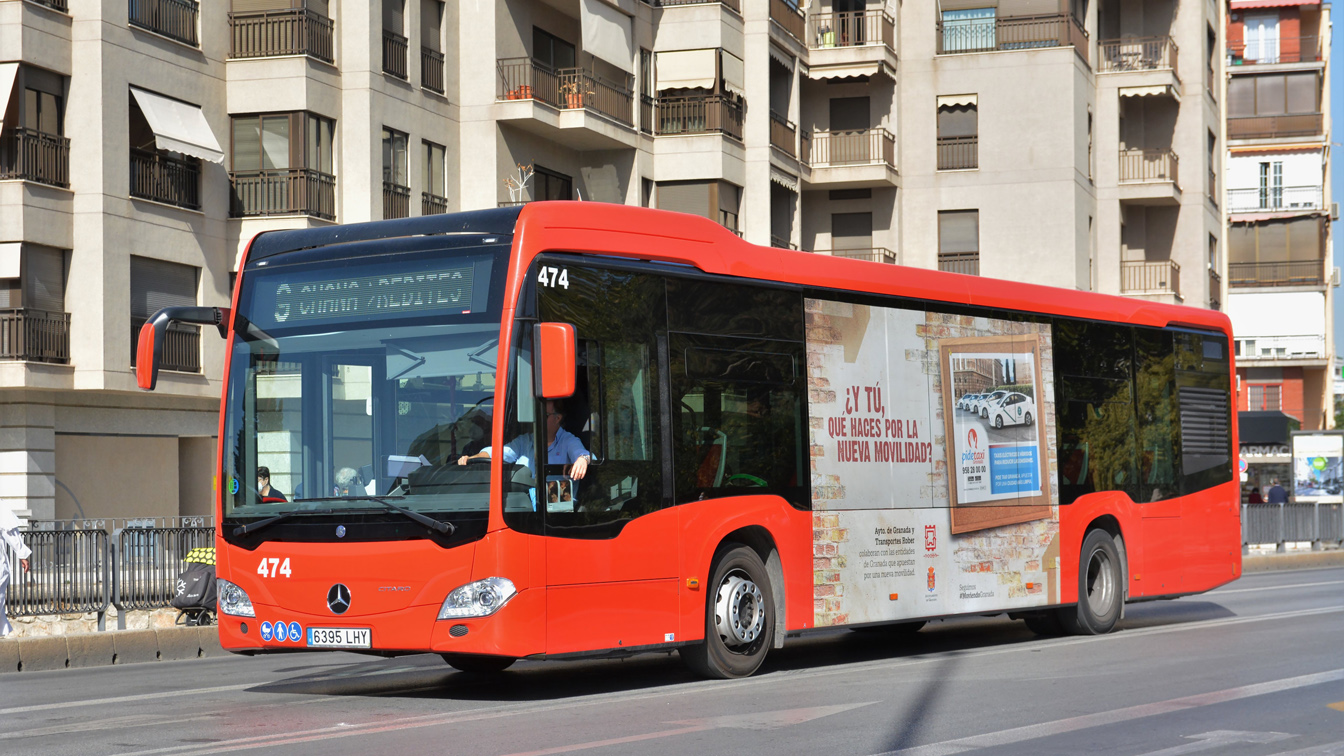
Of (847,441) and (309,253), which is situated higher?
(309,253)

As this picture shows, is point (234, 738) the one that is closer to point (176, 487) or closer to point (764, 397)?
point (764, 397)

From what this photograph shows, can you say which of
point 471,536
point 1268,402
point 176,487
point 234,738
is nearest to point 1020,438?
point 471,536

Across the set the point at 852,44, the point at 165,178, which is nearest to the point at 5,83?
the point at 165,178

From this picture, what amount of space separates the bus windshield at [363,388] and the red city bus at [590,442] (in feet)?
0.06

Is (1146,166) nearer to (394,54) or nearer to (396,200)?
(394,54)

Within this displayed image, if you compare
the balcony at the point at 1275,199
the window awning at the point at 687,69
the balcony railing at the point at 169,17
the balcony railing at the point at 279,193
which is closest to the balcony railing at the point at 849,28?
the window awning at the point at 687,69

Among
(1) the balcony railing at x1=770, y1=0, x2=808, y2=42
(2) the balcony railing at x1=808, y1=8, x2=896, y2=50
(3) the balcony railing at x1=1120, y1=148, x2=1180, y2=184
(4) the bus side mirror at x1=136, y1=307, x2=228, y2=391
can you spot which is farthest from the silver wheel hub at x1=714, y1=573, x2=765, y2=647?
(3) the balcony railing at x1=1120, y1=148, x2=1180, y2=184

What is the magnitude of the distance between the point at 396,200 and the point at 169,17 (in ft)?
19.1

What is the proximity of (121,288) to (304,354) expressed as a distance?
2107cm

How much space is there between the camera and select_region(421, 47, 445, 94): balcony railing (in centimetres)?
3547

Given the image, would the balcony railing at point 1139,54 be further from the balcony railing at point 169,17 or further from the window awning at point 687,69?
the balcony railing at point 169,17

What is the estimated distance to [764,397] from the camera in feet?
39.7

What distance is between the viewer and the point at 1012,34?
45781mm

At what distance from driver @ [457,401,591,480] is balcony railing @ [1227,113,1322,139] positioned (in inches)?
2921
